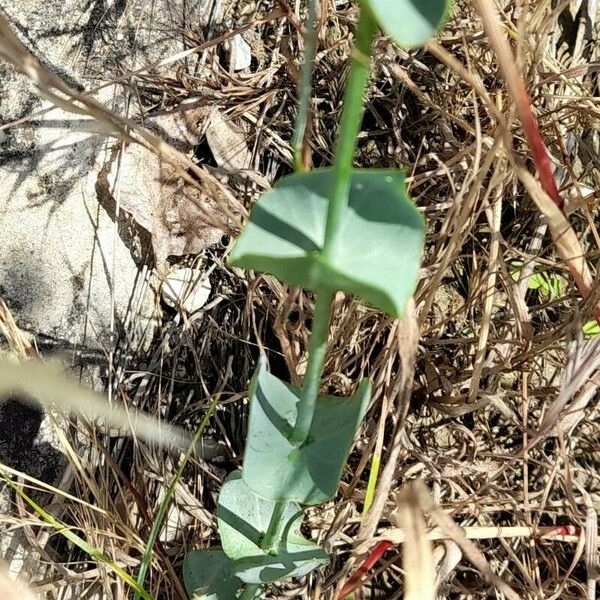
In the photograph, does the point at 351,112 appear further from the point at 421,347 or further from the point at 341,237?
the point at 421,347

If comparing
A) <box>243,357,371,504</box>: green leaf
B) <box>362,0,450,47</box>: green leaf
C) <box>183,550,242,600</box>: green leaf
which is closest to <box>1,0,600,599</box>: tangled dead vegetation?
<box>183,550,242,600</box>: green leaf

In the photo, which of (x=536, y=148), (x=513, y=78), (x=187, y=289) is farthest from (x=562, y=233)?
(x=187, y=289)

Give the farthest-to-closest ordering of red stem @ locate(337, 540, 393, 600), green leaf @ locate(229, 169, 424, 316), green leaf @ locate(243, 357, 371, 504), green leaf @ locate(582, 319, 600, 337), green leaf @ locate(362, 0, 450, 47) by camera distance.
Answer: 1. green leaf @ locate(582, 319, 600, 337)
2. red stem @ locate(337, 540, 393, 600)
3. green leaf @ locate(243, 357, 371, 504)
4. green leaf @ locate(229, 169, 424, 316)
5. green leaf @ locate(362, 0, 450, 47)

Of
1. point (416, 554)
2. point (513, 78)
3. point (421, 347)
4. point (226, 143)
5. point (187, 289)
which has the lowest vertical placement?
point (416, 554)

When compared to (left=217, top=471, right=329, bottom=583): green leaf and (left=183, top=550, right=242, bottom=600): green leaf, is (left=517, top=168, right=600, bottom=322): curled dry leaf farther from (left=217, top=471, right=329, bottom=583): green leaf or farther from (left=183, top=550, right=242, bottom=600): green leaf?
(left=183, top=550, right=242, bottom=600): green leaf

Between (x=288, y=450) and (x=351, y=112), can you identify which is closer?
(x=351, y=112)

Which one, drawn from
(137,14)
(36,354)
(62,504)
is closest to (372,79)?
(137,14)
